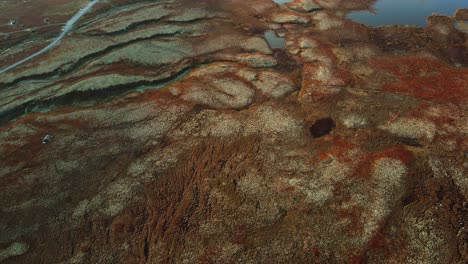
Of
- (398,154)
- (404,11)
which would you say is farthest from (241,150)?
(404,11)

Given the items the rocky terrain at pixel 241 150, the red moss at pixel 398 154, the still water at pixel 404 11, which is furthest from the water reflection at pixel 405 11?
the red moss at pixel 398 154

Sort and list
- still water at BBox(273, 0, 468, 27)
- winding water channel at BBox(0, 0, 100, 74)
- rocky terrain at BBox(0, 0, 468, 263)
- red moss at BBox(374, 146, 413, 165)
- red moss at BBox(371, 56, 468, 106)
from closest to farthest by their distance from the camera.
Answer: rocky terrain at BBox(0, 0, 468, 263) < red moss at BBox(374, 146, 413, 165) < red moss at BBox(371, 56, 468, 106) < winding water channel at BBox(0, 0, 100, 74) < still water at BBox(273, 0, 468, 27)

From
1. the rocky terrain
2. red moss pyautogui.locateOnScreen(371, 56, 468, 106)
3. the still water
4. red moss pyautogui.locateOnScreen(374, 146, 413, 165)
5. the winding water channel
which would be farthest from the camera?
the still water

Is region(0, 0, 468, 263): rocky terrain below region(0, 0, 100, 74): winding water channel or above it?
below

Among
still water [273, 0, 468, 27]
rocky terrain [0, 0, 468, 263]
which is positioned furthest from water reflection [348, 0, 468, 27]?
rocky terrain [0, 0, 468, 263]

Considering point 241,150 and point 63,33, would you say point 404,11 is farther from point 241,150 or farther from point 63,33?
point 63,33

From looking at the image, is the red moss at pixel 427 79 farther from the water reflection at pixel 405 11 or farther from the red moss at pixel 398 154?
the water reflection at pixel 405 11

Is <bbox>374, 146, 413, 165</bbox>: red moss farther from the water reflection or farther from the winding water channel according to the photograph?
the winding water channel
